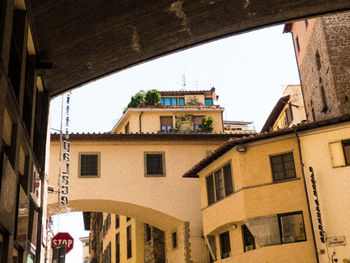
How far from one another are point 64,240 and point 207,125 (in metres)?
30.2

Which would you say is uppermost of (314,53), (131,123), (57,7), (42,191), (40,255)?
(131,123)

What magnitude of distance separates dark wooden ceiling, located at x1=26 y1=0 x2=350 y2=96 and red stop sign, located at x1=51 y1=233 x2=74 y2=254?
4929 millimetres

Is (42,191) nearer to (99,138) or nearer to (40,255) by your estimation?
(40,255)

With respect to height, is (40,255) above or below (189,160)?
below

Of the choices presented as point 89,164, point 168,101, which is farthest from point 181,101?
point 89,164

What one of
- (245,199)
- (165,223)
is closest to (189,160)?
(165,223)

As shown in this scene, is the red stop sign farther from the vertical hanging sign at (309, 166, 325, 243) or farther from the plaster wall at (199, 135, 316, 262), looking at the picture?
the vertical hanging sign at (309, 166, 325, 243)

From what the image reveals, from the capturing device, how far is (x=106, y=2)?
12430 millimetres

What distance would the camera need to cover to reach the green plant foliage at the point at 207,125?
46.3 m

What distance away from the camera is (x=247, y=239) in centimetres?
2472

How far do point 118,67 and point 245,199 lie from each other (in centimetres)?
1094

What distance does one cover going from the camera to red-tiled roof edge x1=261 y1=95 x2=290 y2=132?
1663 inches

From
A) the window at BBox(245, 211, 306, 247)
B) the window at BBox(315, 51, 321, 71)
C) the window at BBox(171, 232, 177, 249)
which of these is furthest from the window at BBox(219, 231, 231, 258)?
the window at BBox(315, 51, 321, 71)

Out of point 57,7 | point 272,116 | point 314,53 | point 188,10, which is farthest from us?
point 272,116
